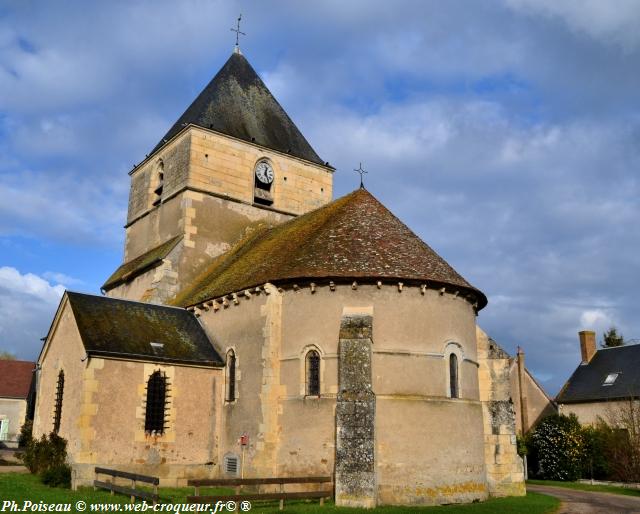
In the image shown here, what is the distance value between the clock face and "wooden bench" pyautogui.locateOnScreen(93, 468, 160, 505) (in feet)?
52.2

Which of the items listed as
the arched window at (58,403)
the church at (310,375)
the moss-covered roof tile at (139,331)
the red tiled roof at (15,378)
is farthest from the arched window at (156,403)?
the red tiled roof at (15,378)

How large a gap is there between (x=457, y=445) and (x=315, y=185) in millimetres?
16891

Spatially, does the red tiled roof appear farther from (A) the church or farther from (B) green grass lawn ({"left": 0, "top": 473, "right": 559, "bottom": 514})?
(B) green grass lawn ({"left": 0, "top": 473, "right": 559, "bottom": 514})

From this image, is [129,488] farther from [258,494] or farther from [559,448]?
[559,448]

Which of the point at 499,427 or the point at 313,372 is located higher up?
the point at 313,372

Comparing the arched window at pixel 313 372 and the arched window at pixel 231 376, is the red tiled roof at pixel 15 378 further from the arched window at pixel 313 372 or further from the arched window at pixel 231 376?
the arched window at pixel 313 372

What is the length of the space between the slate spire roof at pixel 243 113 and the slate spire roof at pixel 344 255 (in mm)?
7911

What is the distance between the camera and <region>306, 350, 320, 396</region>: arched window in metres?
18.6

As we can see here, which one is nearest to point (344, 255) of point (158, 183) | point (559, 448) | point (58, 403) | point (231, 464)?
point (231, 464)

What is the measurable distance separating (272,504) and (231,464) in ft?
13.0

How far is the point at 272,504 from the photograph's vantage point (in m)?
16.4

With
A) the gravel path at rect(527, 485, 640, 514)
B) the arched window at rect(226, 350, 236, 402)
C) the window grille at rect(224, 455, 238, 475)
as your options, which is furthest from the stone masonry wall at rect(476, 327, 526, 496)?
the arched window at rect(226, 350, 236, 402)

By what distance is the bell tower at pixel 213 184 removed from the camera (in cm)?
2733

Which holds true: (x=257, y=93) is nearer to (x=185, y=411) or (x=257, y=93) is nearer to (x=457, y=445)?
(x=185, y=411)
